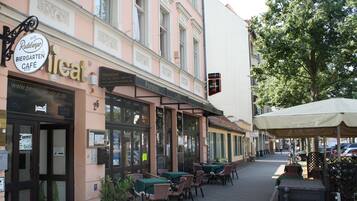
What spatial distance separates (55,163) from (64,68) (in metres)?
2.20

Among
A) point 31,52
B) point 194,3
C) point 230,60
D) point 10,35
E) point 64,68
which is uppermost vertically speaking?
point 194,3

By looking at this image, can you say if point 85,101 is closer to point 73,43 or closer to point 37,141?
point 73,43

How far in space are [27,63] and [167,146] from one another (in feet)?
31.8

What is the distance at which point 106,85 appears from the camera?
1059 centimetres

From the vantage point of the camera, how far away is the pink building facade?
26.7 ft

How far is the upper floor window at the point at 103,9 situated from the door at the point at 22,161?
3.67 m

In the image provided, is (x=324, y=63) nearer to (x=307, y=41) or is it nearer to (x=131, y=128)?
(x=307, y=41)

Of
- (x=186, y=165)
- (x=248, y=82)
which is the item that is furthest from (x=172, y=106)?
(x=248, y=82)

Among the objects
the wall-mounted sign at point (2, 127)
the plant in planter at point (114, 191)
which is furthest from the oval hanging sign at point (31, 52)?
the plant in planter at point (114, 191)

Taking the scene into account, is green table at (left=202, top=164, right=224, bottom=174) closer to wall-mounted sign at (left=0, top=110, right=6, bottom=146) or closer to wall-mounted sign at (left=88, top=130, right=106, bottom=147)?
wall-mounted sign at (left=88, top=130, right=106, bottom=147)

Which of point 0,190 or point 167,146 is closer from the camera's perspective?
Result: point 0,190

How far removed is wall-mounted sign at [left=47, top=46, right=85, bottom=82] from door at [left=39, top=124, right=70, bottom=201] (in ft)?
3.90

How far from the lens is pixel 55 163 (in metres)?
9.92

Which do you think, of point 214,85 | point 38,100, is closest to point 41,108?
point 38,100
